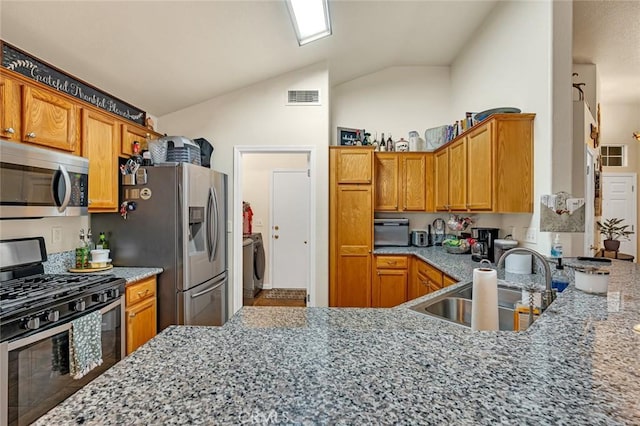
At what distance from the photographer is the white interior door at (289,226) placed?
204 inches

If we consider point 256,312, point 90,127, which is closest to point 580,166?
point 256,312

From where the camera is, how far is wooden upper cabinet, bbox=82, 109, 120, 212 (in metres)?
2.29

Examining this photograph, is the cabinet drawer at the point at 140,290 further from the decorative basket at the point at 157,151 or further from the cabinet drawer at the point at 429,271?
the cabinet drawer at the point at 429,271

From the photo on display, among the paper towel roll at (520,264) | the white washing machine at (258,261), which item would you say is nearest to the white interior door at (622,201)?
the paper towel roll at (520,264)

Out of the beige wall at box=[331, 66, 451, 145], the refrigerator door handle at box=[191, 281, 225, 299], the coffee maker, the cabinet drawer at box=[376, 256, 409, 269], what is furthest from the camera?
the beige wall at box=[331, 66, 451, 145]

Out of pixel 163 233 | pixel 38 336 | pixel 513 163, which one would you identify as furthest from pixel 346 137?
pixel 38 336

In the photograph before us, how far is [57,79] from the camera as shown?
2.22m

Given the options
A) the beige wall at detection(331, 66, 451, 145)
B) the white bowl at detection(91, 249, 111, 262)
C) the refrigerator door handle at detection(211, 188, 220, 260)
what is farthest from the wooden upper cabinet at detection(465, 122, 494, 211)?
the white bowl at detection(91, 249, 111, 262)

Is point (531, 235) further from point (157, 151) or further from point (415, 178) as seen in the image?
point (157, 151)

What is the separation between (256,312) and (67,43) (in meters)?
2.14

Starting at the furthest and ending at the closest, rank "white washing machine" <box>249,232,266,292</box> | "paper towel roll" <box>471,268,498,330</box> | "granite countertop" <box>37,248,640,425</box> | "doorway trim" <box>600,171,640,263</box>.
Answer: "doorway trim" <box>600,171,640,263</box> < "white washing machine" <box>249,232,266,292</box> < "paper towel roll" <box>471,268,498,330</box> < "granite countertop" <box>37,248,640,425</box>

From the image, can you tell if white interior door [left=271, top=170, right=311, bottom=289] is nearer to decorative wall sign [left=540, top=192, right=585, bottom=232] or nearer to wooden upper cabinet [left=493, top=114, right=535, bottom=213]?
wooden upper cabinet [left=493, top=114, right=535, bottom=213]

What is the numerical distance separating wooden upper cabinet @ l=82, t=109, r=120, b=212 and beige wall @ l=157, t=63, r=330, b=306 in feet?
3.51

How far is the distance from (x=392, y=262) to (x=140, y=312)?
102 inches
